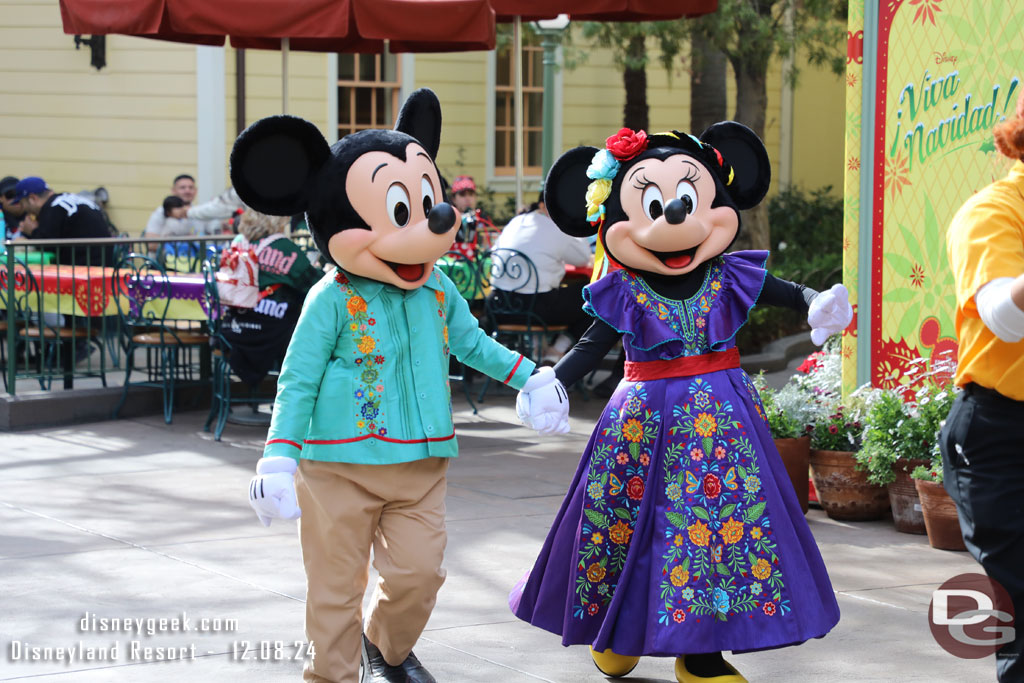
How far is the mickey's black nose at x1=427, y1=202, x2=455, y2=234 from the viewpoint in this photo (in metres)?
3.91

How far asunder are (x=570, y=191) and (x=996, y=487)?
1.75m

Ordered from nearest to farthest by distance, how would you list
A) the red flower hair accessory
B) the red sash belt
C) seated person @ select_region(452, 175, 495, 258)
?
the red sash belt → the red flower hair accessory → seated person @ select_region(452, 175, 495, 258)

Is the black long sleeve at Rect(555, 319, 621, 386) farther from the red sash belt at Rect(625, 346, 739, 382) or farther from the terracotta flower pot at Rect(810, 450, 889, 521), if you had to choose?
the terracotta flower pot at Rect(810, 450, 889, 521)

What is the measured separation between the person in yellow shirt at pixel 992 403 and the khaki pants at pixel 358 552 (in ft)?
4.76

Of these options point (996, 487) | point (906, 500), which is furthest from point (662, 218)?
point (906, 500)

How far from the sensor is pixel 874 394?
20.6 ft

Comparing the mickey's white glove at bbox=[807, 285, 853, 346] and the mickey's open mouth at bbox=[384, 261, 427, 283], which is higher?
the mickey's open mouth at bbox=[384, 261, 427, 283]

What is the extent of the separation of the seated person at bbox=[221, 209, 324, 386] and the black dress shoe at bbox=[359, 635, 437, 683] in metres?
4.30

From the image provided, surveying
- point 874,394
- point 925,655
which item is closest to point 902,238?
point 874,394

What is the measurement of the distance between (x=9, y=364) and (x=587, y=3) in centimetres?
451

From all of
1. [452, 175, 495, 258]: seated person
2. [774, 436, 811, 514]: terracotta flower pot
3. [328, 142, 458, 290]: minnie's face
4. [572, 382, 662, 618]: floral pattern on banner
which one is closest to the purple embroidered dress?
[572, 382, 662, 618]: floral pattern on banner

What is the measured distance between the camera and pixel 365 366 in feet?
12.7

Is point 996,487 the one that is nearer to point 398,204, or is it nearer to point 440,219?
point 440,219

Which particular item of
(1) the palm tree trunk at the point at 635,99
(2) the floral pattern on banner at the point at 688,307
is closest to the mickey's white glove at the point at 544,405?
(2) the floral pattern on banner at the point at 688,307
